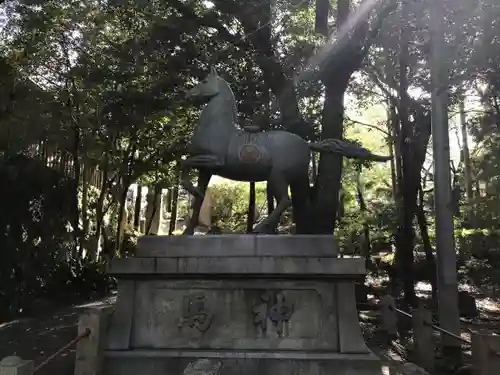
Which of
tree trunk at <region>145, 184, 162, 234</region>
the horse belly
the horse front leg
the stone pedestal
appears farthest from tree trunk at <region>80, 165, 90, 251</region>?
the horse belly

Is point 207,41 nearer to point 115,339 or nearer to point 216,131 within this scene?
point 216,131

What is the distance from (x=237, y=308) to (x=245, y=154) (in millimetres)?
1881

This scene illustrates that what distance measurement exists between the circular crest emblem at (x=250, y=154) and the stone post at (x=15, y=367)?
336cm

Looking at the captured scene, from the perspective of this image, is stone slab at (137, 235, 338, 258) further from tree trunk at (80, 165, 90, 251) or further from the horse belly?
tree trunk at (80, 165, 90, 251)

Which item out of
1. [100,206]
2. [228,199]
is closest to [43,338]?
[100,206]

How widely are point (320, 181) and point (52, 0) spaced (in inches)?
336

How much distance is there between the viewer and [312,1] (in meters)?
12.5

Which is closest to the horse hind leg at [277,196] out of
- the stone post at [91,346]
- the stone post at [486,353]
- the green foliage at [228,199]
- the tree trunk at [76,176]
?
the stone post at [91,346]

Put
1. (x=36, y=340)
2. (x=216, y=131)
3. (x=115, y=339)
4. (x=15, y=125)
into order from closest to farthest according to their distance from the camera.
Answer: (x=115, y=339) → (x=216, y=131) → (x=36, y=340) → (x=15, y=125)

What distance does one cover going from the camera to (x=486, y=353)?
4945 millimetres

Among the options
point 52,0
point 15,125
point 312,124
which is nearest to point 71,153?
point 15,125

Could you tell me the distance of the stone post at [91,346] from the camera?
5.44 meters

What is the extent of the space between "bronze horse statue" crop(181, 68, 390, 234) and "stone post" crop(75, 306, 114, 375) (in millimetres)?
1594

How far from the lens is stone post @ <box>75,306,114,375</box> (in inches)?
214
